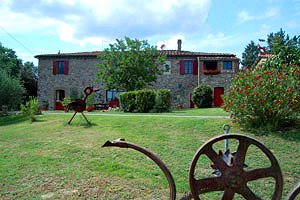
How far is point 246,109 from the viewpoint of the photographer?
6695 mm

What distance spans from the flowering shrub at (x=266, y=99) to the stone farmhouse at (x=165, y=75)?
50.2ft

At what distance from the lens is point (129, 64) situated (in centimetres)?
1867

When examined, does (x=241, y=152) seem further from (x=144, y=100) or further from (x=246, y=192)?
(x=144, y=100)

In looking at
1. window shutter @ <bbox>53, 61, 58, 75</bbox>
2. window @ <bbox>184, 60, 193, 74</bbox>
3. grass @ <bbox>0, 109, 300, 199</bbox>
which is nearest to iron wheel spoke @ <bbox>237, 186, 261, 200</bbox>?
grass @ <bbox>0, 109, 300, 199</bbox>

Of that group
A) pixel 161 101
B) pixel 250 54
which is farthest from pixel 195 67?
pixel 250 54

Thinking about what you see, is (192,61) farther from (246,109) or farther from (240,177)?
(240,177)

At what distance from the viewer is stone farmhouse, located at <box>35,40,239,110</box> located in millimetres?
22578

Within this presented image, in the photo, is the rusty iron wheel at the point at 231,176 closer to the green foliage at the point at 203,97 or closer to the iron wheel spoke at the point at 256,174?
the iron wheel spoke at the point at 256,174

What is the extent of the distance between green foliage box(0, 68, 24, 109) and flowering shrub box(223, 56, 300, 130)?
16.3m

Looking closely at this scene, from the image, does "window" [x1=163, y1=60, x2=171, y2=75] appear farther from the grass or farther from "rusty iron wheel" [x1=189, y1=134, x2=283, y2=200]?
"rusty iron wheel" [x1=189, y1=134, x2=283, y2=200]

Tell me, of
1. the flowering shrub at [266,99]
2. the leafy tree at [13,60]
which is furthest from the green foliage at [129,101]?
the leafy tree at [13,60]

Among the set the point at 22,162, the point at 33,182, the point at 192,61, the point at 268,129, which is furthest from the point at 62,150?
the point at 192,61

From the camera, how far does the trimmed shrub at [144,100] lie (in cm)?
1403

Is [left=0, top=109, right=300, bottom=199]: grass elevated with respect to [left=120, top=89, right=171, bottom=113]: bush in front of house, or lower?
lower
